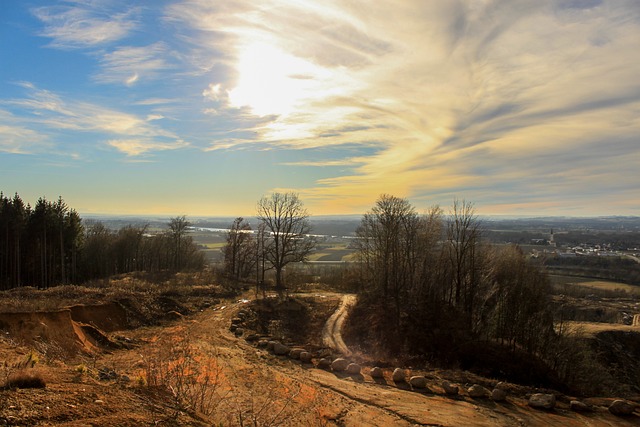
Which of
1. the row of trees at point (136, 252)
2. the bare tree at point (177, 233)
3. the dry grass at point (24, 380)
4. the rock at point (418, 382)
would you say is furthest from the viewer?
the bare tree at point (177, 233)

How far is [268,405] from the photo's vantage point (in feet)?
35.6

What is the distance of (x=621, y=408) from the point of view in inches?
486

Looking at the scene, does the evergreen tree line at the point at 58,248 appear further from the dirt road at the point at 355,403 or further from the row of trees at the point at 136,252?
the dirt road at the point at 355,403

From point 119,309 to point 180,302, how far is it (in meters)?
6.15

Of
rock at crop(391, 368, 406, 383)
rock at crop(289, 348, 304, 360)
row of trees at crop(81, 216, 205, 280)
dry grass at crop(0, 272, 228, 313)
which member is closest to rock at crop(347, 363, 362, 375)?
rock at crop(391, 368, 406, 383)

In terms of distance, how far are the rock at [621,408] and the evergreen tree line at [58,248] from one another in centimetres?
5312

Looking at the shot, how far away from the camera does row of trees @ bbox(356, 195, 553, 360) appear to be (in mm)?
28750

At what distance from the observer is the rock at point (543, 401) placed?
12.5m

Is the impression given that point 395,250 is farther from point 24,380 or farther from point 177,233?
point 177,233

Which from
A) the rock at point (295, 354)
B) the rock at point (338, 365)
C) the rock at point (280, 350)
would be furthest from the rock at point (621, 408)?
the rock at point (280, 350)

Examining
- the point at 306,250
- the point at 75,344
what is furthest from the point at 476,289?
the point at 75,344

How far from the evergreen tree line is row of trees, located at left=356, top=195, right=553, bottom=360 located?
133 feet

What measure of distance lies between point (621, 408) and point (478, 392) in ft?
15.3

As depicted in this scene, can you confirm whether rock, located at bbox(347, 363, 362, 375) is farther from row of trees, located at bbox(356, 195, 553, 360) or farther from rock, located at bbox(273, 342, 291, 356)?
row of trees, located at bbox(356, 195, 553, 360)
